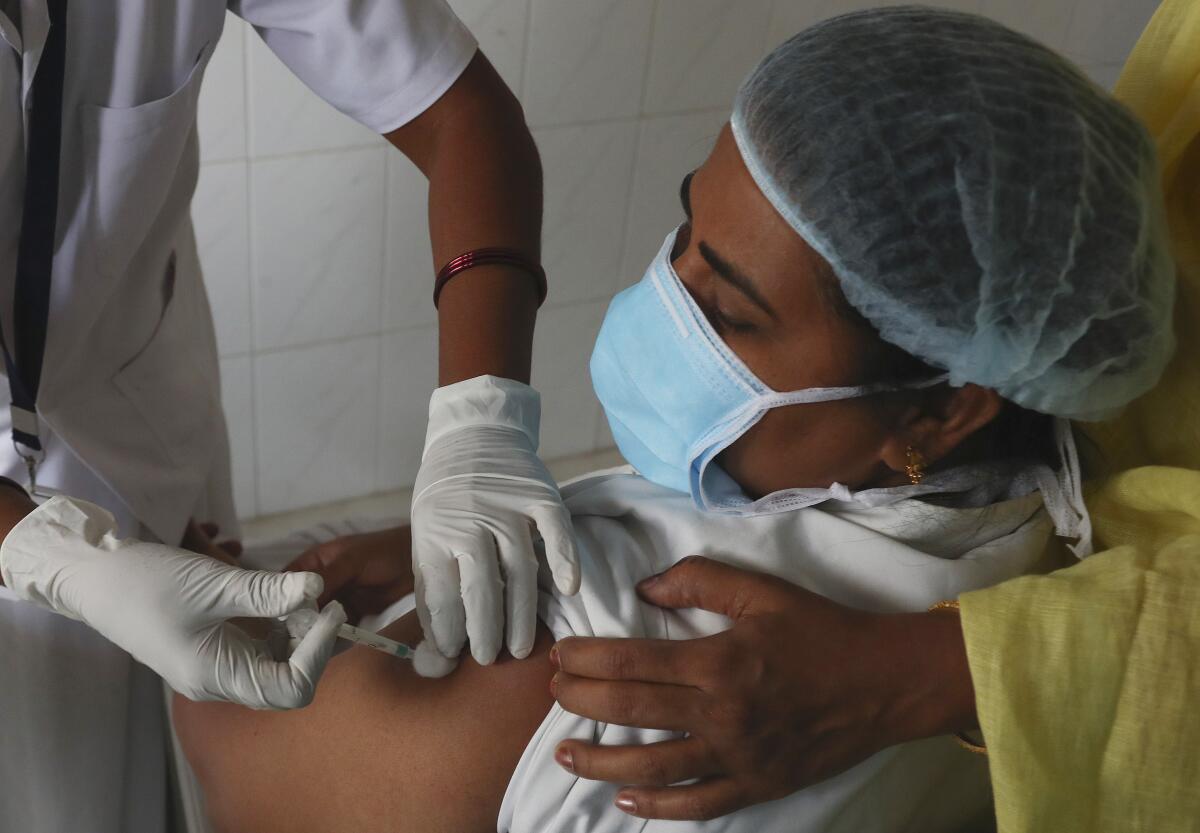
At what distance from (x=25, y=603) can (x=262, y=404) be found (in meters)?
1.12

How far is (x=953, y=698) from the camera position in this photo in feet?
3.05

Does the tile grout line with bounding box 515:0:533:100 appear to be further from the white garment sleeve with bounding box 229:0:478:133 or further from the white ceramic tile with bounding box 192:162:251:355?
the white garment sleeve with bounding box 229:0:478:133

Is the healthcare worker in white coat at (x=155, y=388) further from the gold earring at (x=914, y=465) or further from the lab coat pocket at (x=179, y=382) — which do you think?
the gold earring at (x=914, y=465)

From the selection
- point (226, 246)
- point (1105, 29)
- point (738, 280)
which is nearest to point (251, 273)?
point (226, 246)

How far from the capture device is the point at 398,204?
83.1 inches

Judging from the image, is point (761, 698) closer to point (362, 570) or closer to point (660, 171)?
point (362, 570)

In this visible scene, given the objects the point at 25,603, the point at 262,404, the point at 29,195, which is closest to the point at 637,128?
the point at 262,404

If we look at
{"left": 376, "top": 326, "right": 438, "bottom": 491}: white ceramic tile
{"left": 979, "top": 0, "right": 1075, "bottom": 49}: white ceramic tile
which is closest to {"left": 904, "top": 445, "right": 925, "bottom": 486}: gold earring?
{"left": 376, "top": 326, "right": 438, "bottom": 491}: white ceramic tile

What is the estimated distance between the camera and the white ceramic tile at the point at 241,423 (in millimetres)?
2213

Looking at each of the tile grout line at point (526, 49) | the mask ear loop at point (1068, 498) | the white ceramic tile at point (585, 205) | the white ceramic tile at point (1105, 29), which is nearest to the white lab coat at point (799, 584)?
the mask ear loop at point (1068, 498)

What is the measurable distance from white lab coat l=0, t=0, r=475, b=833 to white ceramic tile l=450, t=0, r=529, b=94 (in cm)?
64

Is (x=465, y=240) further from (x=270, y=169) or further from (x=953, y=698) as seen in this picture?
(x=270, y=169)

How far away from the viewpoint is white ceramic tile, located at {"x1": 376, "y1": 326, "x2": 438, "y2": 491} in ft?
7.62

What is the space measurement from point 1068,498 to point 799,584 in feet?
0.89
